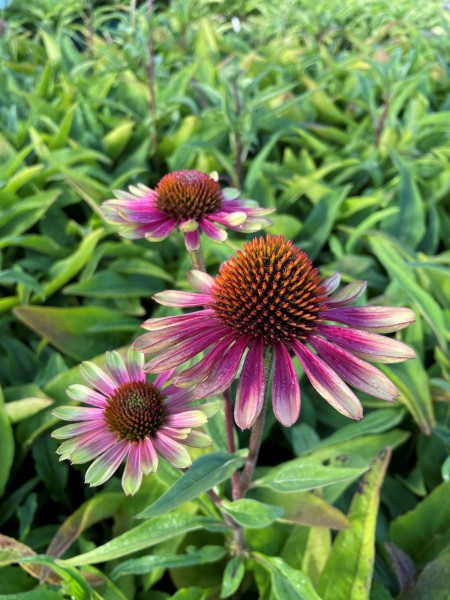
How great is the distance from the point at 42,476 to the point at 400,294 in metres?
1.02

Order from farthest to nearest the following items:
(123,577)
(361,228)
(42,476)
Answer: (361,228) → (42,476) → (123,577)

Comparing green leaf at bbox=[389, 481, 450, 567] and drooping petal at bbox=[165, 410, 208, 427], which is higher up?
drooping petal at bbox=[165, 410, 208, 427]

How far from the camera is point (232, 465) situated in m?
0.76

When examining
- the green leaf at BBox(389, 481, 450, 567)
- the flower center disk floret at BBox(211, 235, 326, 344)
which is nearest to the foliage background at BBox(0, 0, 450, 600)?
the green leaf at BBox(389, 481, 450, 567)

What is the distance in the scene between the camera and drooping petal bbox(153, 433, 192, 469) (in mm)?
628

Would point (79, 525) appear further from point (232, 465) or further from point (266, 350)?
point (266, 350)

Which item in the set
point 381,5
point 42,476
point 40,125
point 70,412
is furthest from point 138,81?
point 381,5

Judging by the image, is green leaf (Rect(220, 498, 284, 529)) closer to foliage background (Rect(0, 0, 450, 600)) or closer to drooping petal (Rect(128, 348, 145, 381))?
Result: foliage background (Rect(0, 0, 450, 600))

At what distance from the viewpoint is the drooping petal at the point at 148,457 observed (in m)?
0.63

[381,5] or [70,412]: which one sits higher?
[381,5]

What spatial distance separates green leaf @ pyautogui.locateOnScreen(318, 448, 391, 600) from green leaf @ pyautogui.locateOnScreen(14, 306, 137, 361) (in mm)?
694

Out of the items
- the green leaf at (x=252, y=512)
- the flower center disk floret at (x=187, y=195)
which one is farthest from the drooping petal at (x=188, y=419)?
the flower center disk floret at (x=187, y=195)

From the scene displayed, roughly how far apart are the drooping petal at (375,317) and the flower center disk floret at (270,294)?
1.0 inches

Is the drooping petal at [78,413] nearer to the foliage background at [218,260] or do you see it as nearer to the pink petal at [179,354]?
the pink petal at [179,354]
